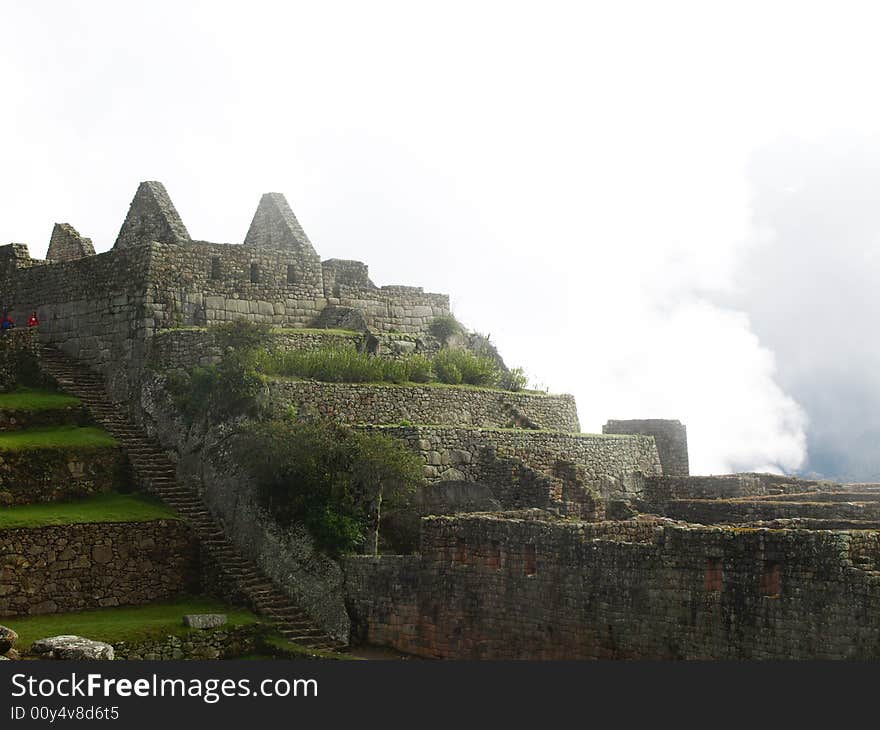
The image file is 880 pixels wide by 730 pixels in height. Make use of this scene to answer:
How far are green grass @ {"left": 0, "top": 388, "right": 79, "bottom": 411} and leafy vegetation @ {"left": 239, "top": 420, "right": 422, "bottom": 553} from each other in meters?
6.89

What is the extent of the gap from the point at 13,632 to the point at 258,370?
10.1 m

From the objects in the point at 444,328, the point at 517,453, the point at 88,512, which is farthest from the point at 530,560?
the point at 444,328

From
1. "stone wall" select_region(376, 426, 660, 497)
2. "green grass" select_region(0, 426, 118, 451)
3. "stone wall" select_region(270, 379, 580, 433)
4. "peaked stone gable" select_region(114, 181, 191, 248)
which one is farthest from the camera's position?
"peaked stone gable" select_region(114, 181, 191, 248)

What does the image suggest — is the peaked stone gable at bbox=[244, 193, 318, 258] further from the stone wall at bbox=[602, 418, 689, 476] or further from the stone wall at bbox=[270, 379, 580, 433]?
the stone wall at bbox=[602, 418, 689, 476]

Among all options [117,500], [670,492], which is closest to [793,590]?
[670,492]

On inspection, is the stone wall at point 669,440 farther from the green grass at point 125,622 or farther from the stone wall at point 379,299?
the green grass at point 125,622

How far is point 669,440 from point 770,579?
67.6ft

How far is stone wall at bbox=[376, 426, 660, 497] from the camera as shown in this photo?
29.7 meters

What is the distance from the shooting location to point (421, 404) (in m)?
32.4

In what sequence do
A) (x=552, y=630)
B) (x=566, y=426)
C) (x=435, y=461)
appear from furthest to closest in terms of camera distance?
1. (x=566, y=426)
2. (x=435, y=461)
3. (x=552, y=630)

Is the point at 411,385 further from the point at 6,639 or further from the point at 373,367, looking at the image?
the point at 6,639

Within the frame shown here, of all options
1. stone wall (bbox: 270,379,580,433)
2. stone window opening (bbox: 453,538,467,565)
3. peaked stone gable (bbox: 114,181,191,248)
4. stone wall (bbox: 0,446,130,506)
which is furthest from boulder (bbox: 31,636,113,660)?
peaked stone gable (bbox: 114,181,191,248)

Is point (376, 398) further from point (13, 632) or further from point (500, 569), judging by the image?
point (13, 632)

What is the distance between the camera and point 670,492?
107 ft
